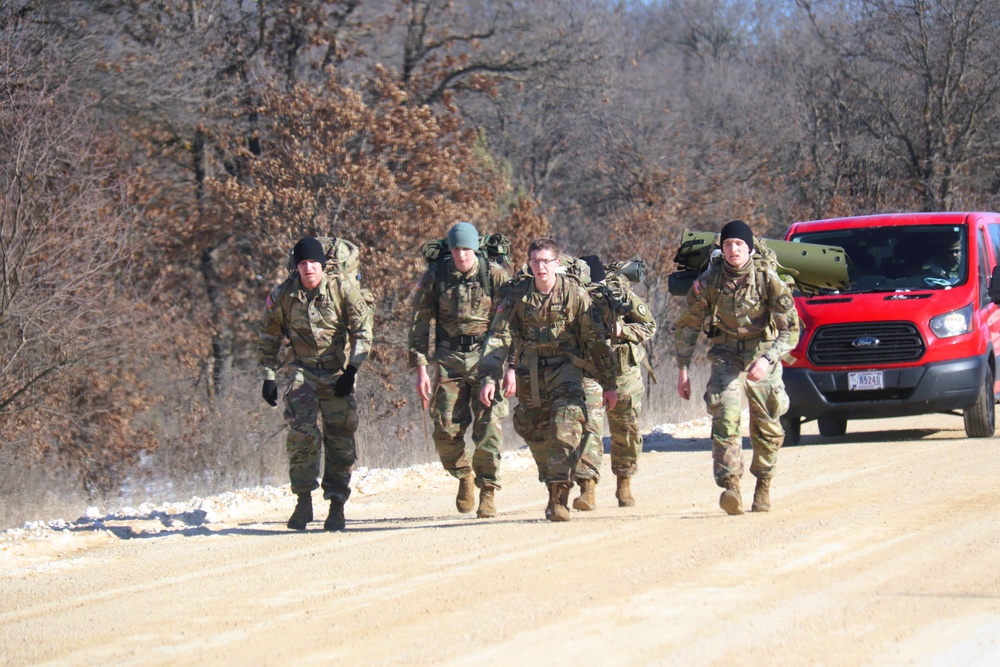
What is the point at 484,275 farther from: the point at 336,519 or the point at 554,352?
the point at 336,519

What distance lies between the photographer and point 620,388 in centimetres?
980

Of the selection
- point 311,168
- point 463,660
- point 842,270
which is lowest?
point 463,660

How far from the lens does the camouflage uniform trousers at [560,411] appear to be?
8.80 meters

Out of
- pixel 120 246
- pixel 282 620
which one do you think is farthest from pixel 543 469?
pixel 120 246

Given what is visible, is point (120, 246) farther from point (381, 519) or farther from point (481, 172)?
point (381, 519)

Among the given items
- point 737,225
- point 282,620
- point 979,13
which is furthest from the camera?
point 979,13

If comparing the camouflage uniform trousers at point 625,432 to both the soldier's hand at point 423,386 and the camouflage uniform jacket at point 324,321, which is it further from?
the camouflage uniform jacket at point 324,321

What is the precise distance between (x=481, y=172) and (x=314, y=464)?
14.7m

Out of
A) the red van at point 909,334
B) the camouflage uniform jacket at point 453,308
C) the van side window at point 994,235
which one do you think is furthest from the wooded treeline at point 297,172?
the van side window at point 994,235

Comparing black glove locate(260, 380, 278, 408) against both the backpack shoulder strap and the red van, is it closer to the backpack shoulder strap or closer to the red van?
the backpack shoulder strap

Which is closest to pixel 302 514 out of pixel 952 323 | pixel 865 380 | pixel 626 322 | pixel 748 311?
pixel 626 322

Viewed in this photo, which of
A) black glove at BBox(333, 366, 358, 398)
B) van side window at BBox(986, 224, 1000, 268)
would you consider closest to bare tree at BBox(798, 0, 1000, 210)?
van side window at BBox(986, 224, 1000, 268)

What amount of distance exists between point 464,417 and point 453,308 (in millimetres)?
782

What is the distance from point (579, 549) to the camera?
7.79 metres
